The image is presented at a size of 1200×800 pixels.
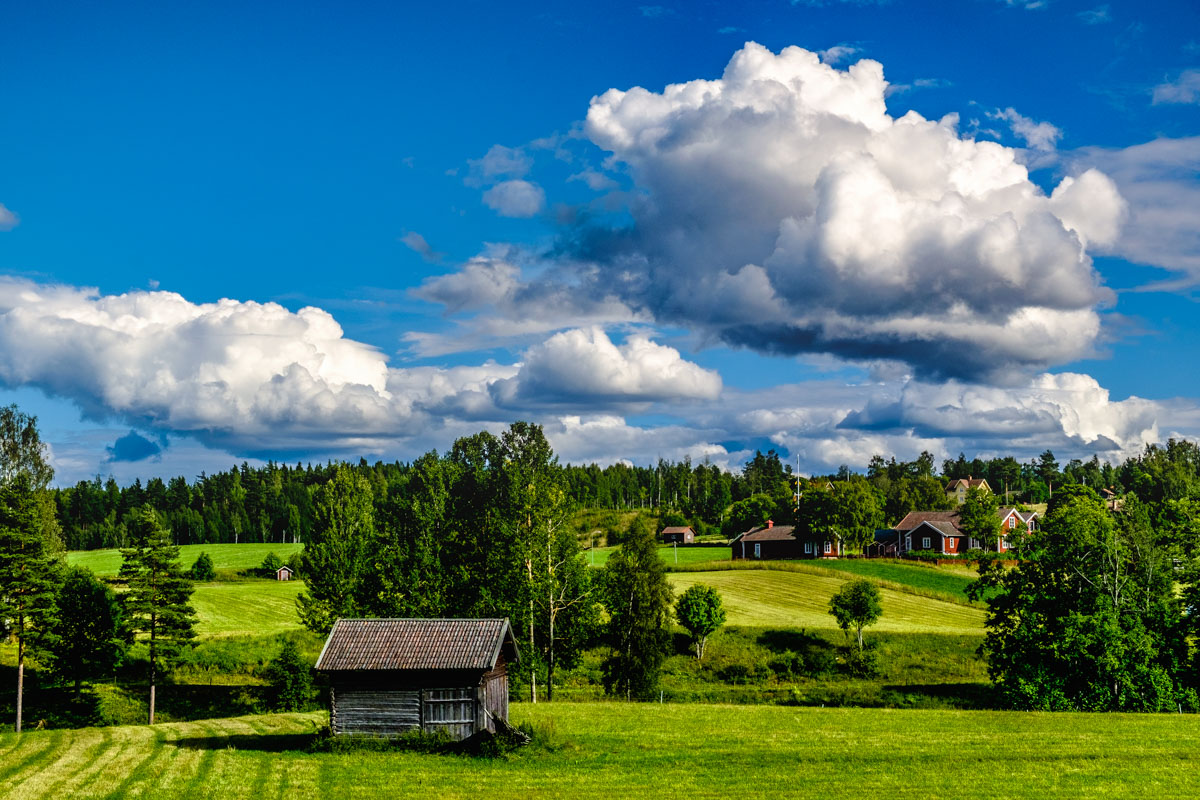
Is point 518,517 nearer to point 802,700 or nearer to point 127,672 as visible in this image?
point 802,700

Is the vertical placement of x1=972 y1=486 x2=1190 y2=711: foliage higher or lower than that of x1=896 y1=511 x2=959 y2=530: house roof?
lower

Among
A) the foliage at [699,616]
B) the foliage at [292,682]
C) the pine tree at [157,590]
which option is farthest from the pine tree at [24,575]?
the foliage at [699,616]

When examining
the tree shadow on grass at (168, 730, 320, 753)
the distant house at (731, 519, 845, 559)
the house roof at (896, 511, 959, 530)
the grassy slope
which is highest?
the house roof at (896, 511, 959, 530)

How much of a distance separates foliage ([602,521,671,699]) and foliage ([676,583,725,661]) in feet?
30.5

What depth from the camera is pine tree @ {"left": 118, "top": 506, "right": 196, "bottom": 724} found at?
2323 inches

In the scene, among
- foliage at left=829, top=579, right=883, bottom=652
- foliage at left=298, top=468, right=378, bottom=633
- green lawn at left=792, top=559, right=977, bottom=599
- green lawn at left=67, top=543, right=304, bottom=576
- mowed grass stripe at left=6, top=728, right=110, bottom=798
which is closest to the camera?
mowed grass stripe at left=6, top=728, right=110, bottom=798

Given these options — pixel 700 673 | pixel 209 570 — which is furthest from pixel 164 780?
pixel 209 570

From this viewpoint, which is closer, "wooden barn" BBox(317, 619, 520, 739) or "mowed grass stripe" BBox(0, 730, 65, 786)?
"mowed grass stripe" BBox(0, 730, 65, 786)

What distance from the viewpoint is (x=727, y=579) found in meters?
95.5

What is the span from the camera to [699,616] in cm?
6750

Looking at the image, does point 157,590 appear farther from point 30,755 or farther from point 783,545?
point 783,545

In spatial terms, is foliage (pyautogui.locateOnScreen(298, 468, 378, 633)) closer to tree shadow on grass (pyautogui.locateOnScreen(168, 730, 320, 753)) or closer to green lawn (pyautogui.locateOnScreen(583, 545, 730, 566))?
tree shadow on grass (pyautogui.locateOnScreen(168, 730, 320, 753))

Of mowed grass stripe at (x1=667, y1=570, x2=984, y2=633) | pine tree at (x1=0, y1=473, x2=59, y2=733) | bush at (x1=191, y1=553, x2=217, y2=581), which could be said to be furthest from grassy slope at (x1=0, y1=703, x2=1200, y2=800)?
bush at (x1=191, y1=553, x2=217, y2=581)

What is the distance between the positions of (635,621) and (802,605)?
31.0m
